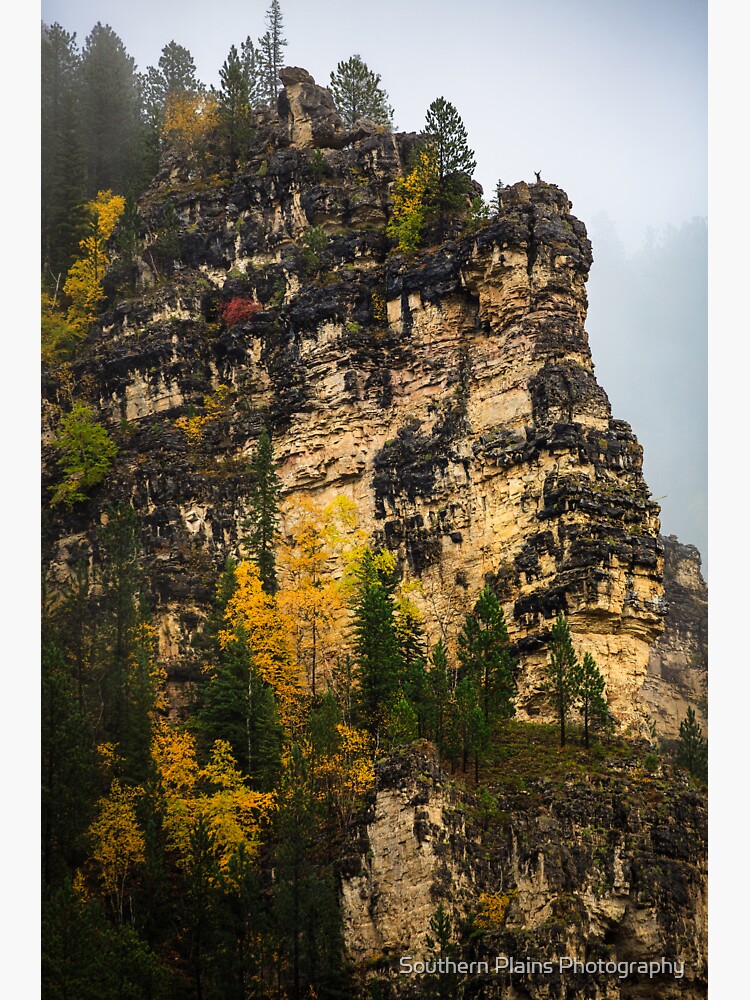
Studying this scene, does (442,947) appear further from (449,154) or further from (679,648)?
(449,154)

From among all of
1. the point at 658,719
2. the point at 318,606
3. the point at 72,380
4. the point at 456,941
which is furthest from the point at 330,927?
the point at 72,380

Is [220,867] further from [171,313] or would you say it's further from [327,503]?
[171,313]

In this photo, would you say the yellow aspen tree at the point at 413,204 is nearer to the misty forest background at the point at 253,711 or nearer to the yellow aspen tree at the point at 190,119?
the misty forest background at the point at 253,711

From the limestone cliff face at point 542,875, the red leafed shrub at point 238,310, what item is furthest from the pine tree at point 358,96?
the limestone cliff face at point 542,875

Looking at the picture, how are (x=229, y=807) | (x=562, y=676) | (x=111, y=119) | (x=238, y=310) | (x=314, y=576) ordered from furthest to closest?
(x=238, y=310)
(x=111, y=119)
(x=314, y=576)
(x=562, y=676)
(x=229, y=807)

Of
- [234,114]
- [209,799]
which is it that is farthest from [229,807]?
[234,114]
